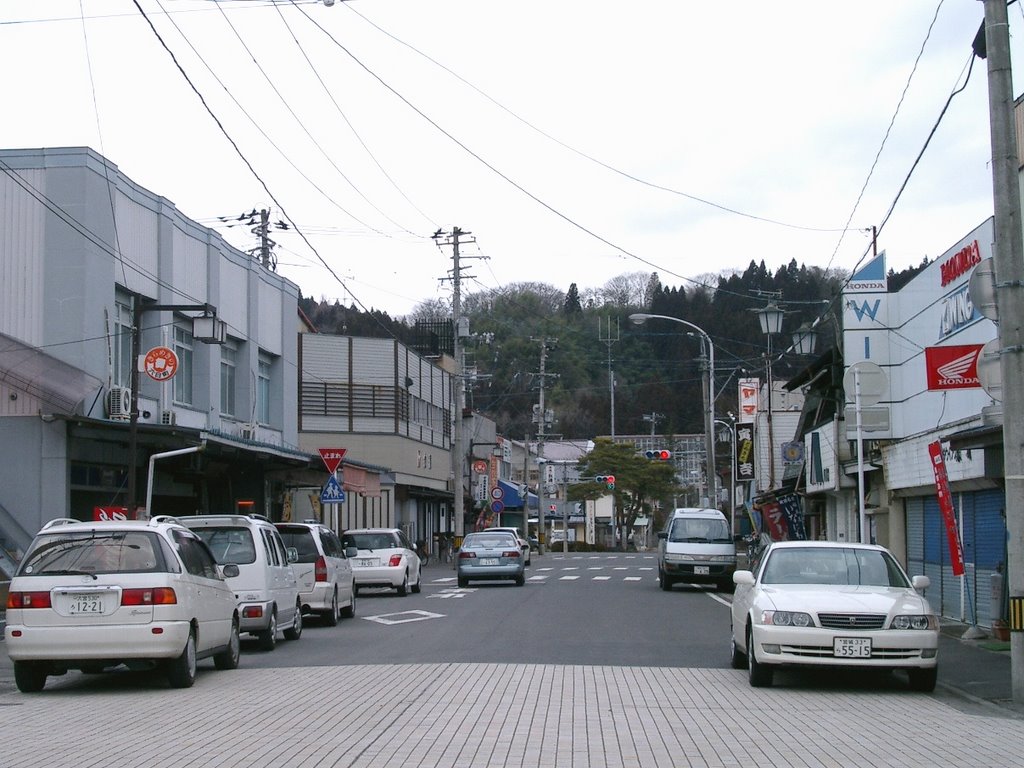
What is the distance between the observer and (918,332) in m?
24.0

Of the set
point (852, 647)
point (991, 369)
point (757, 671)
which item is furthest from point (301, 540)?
point (991, 369)

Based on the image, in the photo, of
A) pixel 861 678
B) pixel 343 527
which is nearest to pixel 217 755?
pixel 861 678

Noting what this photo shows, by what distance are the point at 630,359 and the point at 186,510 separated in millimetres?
59432

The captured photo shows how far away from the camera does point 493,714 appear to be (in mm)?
10367

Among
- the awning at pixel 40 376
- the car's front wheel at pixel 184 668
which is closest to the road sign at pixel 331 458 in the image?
the awning at pixel 40 376

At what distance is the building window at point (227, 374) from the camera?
3275 centimetres

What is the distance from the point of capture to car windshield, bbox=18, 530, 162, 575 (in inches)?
473

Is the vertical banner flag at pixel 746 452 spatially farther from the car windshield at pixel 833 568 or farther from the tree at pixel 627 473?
the car windshield at pixel 833 568

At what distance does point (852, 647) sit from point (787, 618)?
0.67 meters

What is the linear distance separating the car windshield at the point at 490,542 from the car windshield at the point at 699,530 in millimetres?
4424

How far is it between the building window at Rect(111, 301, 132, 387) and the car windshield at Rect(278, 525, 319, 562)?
652 cm

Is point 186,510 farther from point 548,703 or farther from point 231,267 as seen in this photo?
point 548,703

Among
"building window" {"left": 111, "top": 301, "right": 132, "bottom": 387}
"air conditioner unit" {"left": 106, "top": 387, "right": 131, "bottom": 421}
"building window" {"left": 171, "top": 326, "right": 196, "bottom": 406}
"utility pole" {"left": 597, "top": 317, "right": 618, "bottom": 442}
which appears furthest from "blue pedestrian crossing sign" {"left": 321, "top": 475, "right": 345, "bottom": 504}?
"utility pole" {"left": 597, "top": 317, "right": 618, "bottom": 442}

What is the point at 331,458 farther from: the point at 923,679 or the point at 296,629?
the point at 923,679
